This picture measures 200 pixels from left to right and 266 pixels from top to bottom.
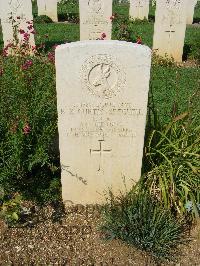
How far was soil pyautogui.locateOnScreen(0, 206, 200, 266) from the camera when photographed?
3.26 m

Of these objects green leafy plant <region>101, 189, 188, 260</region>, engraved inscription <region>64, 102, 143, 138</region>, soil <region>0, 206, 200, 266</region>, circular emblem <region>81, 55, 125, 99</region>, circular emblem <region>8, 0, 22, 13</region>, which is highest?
circular emblem <region>8, 0, 22, 13</region>

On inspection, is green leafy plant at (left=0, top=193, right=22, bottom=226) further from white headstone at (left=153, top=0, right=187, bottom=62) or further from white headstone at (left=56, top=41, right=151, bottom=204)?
white headstone at (left=153, top=0, right=187, bottom=62)

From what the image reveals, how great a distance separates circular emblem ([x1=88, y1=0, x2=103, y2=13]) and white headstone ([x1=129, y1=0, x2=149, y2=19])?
557cm

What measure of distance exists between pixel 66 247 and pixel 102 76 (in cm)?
153

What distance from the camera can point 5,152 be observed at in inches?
139

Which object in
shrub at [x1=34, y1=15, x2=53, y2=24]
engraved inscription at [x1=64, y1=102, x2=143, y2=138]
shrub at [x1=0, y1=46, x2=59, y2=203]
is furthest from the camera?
shrub at [x1=34, y1=15, x2=53, y2=24]

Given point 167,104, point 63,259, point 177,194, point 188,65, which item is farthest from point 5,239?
point 188,65

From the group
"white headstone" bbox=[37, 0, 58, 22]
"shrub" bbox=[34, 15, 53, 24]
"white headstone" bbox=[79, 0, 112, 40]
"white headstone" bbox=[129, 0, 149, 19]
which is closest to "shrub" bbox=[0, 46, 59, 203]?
"white headstone" bbox=[79, 0, 112, 40]

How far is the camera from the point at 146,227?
10.8 feet

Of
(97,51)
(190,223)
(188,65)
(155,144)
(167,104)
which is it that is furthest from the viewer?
(188,65)

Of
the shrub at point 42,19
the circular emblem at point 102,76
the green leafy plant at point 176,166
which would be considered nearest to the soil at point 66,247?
the green leafy plant at point 176,166

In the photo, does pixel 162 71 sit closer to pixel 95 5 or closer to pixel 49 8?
pixel 95 5

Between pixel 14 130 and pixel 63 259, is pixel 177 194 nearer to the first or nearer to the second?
pixel 63 259

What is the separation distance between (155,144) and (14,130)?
4.84ft
